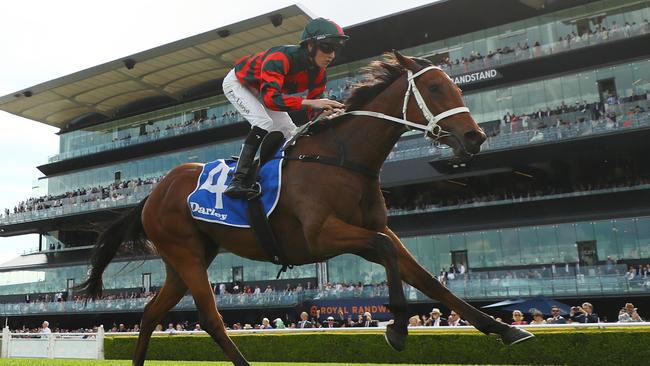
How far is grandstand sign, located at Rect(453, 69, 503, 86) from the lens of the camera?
90.4 feet

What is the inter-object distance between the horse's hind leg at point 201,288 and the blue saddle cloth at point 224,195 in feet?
1.19

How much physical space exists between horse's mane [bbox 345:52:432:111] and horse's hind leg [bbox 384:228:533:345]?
3.78 feet

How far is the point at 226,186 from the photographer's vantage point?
487 centimetres

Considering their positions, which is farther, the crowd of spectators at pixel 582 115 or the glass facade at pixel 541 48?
the glass facade at pixel 541 48

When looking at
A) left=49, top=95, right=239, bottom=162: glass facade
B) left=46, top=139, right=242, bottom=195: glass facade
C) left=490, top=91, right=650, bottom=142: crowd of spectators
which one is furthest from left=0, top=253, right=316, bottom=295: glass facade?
left=490, top=91, right=650, bottom=142: crowd of spectators

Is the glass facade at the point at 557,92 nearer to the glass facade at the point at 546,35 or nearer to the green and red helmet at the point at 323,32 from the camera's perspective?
the glass facade at the point at 546,35

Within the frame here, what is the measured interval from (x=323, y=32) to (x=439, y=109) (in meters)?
1.10

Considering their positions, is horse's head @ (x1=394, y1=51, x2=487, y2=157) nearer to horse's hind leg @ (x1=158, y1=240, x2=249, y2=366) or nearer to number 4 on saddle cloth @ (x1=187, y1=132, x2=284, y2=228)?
number 4 on saddle cloth @ (x1=187, y1=132, x2=284, y2=228)

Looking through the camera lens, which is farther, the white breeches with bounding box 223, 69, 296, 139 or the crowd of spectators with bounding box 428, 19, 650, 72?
the crowd of spectators with bounding box 428, 19, 650, 72

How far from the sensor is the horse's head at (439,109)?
154 inches

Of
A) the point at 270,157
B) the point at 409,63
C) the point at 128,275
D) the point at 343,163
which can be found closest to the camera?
the point at 343,163

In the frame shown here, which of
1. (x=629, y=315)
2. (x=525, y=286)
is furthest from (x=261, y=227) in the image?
(x=525, y=286)

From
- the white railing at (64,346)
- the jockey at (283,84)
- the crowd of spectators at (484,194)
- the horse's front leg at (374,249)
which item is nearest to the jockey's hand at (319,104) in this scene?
the jockey at (283,84)

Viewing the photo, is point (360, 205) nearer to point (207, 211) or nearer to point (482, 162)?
point (207, 211)
